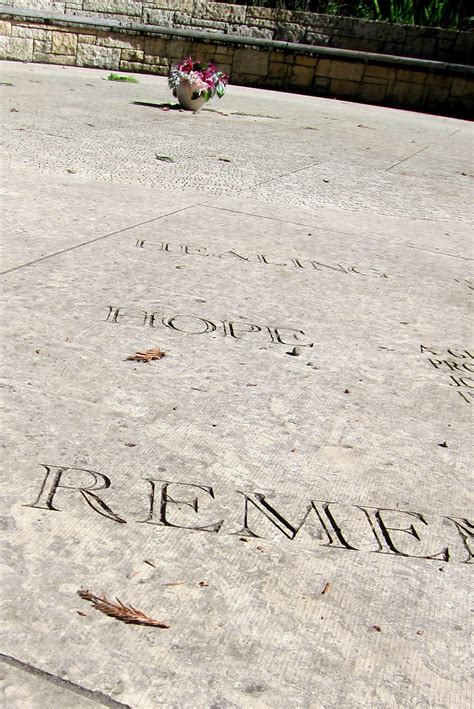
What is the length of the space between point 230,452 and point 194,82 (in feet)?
24.7

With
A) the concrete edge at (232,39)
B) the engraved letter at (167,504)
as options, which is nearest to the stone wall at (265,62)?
the concrete edge at (232,39)

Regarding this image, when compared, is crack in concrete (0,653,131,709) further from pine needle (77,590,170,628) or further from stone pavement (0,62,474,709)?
pine needle (77,590,170,628)

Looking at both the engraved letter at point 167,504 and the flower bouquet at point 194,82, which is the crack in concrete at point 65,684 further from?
the flower bouquet at point 194,82

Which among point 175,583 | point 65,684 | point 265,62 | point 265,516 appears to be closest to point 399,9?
point 265,62

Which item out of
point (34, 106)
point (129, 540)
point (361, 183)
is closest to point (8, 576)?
point (129, 540)

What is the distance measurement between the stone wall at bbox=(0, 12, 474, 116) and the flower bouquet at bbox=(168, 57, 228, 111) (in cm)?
478

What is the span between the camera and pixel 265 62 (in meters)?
13.9

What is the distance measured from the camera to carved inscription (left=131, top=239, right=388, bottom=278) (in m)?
4.11

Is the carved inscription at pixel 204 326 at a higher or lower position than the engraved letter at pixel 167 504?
lower

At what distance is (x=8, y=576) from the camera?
5.55ft

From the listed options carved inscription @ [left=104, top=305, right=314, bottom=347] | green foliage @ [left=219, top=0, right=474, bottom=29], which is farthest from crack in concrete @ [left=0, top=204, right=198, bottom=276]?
green foliage @ [left=219, top=0, right=474, bottom=29]

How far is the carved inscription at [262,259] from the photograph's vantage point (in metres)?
4.11

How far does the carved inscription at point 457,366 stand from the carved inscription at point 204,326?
0.48 m

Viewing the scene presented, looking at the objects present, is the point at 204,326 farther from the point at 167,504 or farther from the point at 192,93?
the point at 192,93
